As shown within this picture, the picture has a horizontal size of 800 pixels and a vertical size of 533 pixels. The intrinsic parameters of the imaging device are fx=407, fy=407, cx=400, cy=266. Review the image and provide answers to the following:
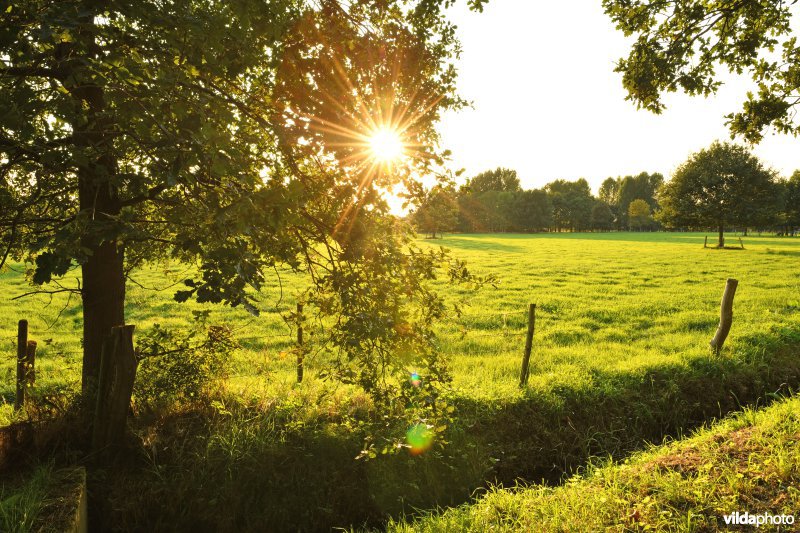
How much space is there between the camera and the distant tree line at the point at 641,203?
4234 centimetres

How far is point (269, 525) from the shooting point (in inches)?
216

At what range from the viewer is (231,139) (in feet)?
11.0

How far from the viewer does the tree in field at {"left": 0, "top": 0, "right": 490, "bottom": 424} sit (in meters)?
2.65

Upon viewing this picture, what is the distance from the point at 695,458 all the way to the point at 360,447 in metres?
4.71

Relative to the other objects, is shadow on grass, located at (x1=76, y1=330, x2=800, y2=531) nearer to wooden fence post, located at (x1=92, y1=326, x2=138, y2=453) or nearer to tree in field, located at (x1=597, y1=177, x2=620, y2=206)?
wooden fence post, located at (x1=92, y1=326, x2=138, y2=453)

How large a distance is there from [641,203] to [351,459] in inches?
5117

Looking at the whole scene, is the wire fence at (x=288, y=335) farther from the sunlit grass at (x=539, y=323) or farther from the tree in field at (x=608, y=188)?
the tree in field at (x=608, y=188)

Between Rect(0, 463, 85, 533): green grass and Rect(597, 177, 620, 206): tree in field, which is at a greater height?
Rect(597, 177, 620, 206): tree in field

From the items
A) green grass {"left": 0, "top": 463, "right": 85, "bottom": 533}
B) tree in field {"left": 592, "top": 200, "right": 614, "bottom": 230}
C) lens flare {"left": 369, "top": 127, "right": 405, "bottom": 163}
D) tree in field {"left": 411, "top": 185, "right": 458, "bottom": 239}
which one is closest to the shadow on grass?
green grass {"left": 0, "top": 463, "right": 85, "bottom": 533}

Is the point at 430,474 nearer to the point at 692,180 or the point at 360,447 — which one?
the point at 360,447

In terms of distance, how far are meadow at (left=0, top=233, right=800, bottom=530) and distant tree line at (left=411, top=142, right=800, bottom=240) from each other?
3625 millimetres

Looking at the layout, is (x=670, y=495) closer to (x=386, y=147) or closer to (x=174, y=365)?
(x=386, y=147)

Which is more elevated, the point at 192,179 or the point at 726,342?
the point at 192,179

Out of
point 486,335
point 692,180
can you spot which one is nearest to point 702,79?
point 486,335
